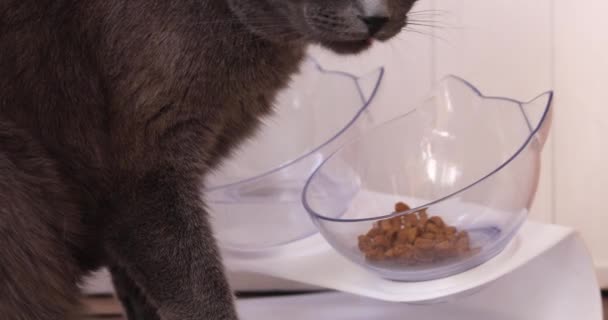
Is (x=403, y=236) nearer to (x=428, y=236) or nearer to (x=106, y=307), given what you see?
(x=428, y=236)

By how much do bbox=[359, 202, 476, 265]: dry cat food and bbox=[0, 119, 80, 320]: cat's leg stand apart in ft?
1.41

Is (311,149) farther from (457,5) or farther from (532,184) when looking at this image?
(532,184)

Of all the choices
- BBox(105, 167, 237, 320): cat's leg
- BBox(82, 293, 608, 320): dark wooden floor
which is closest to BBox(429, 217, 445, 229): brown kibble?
BBox(105, 167, 237, 320): cat's leg

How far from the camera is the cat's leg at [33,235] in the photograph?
2.95 ft

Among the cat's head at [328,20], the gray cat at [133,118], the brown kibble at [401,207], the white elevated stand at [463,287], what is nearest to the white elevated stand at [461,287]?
the white elevated stand at [463,287]

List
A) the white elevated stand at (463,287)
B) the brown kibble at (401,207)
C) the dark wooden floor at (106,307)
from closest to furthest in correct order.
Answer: the white elevated stand at (463,287) < the brown kibble at (401,207) < the dark wooden floor at (106,307)

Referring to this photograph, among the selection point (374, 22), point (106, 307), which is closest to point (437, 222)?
point (374, 22)

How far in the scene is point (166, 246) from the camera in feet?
3.26

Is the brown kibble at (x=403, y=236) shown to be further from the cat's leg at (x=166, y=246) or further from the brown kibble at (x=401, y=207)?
the cat's leg at (x=166, y=246)

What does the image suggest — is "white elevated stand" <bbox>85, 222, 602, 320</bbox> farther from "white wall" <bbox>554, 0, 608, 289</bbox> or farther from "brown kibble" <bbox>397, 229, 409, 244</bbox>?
"white wall" <bbox>554, 0, 608, 289</bbox>

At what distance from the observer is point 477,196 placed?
3.79ft

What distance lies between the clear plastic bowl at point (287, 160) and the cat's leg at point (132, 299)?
21cm

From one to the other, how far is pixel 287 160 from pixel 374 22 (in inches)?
26.0

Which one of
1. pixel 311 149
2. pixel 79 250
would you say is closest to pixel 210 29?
pixel 79 250
